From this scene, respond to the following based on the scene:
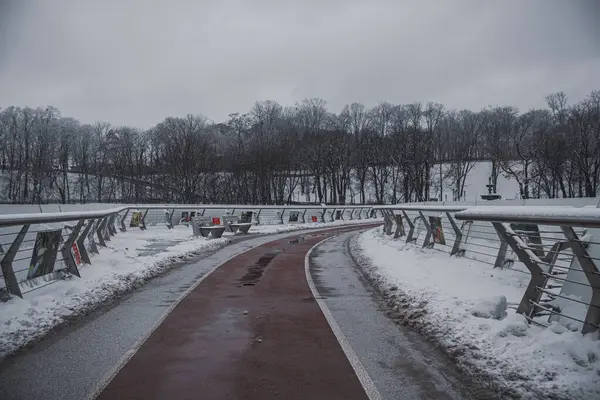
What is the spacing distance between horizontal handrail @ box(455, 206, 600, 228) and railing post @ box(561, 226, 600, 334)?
257mm

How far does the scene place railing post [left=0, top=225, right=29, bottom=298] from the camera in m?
6.64

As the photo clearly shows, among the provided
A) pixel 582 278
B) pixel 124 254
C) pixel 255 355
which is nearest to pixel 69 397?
pixel 255 355

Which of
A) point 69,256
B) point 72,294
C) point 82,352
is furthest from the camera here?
point 69,256

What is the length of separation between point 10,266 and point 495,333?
7.36 m

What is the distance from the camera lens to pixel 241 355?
197 inches

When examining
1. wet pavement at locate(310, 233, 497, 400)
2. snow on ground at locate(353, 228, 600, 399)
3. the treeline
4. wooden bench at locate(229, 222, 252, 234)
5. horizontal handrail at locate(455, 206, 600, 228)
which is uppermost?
the treeline

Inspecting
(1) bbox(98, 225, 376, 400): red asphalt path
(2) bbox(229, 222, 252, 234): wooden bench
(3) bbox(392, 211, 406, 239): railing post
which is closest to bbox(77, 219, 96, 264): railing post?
(1) bbox(98, 225, 376, 400): red asphalt path

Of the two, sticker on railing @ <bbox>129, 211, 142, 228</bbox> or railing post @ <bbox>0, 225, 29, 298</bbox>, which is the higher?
railing post @ <bbox>0, 225, 29, 298</bbox>

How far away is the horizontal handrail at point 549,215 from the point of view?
4.07 meters

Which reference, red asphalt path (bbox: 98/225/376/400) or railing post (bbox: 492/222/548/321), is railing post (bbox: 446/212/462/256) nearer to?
red asphalt path (bbox: 98/225/376/400)

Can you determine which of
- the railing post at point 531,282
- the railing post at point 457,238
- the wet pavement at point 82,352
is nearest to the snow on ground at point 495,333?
the railing post at point 531,282

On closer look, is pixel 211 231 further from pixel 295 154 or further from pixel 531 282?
pixel 295 154

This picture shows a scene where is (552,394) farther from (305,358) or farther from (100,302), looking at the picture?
(100,302)

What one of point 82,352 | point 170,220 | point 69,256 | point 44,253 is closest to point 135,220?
point 170,220
